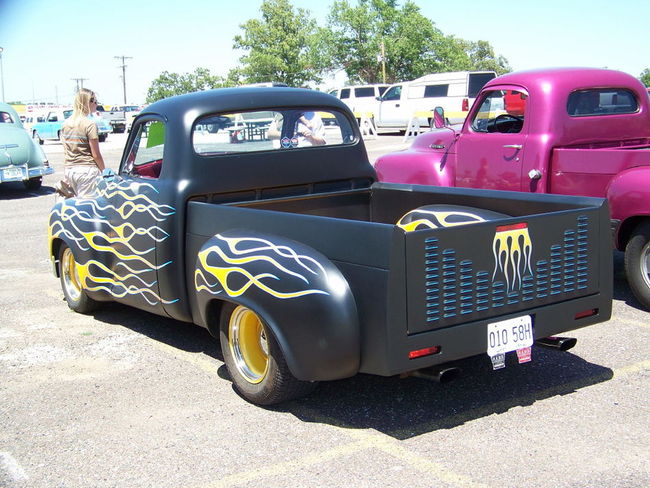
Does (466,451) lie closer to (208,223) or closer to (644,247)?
(208,223)

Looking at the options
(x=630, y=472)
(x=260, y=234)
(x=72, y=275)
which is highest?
(x=260, y=234)

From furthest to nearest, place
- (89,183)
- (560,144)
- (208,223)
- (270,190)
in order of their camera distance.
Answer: (89,183) → (560,144) → (270,190) → (208,223)

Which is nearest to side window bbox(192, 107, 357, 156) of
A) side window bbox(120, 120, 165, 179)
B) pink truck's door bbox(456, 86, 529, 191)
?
side window bbox(120, 120, 165, 179)

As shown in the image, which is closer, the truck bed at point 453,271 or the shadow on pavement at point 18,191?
the truck bed at point 453,271

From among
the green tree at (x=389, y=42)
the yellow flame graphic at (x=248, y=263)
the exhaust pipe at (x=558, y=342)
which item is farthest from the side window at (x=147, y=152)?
the green tree at (x=389, y=42)

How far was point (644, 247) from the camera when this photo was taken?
6.07m

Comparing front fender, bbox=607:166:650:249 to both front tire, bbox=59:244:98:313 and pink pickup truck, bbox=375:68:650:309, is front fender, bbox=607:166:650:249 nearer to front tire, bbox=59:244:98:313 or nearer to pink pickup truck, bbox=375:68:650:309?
pink pickup truck, bbox=375:68:650:309

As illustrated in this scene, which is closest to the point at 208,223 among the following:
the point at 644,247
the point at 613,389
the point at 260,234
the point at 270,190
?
the point at 260,234

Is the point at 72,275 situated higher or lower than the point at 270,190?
lower

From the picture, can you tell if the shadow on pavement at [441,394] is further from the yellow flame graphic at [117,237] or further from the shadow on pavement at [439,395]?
the yellow flame graphic at [117,237]

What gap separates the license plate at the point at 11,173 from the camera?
14117 mm

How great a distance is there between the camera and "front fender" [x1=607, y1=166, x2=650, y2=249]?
5.85m

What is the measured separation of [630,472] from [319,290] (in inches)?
63.1

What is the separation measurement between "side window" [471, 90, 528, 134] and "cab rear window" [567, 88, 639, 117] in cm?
44
